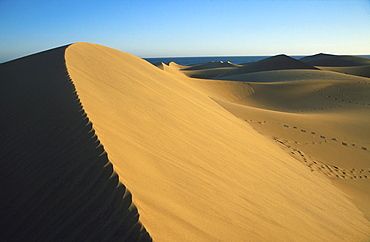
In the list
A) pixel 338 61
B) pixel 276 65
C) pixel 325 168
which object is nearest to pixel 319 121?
pixel 325 168

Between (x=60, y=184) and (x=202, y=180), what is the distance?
148 cm

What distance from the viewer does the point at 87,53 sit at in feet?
27.0

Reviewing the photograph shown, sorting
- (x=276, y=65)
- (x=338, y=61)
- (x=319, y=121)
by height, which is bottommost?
(x=319, y=121)

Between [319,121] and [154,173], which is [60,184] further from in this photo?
[319,121]

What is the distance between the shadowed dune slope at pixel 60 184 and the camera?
1.95 metres

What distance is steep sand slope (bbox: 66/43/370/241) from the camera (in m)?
2.26

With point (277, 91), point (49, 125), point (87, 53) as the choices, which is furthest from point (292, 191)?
point (277, 91)

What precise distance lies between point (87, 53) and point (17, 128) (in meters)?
5.15

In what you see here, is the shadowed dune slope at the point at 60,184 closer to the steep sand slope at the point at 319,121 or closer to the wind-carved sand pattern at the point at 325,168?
the steep sand slope at the point at 319,121

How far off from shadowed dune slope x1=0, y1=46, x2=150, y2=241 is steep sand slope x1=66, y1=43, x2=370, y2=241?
141mm

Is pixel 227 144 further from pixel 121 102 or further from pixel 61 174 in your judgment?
pixel 61 174

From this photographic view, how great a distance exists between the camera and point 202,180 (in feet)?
9.74

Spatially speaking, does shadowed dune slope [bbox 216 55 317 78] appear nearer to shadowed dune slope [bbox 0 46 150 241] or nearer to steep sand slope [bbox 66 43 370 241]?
steep sand slope [bbox 66 43 370 241]

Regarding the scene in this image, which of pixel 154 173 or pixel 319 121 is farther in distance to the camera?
pixel 319 121
